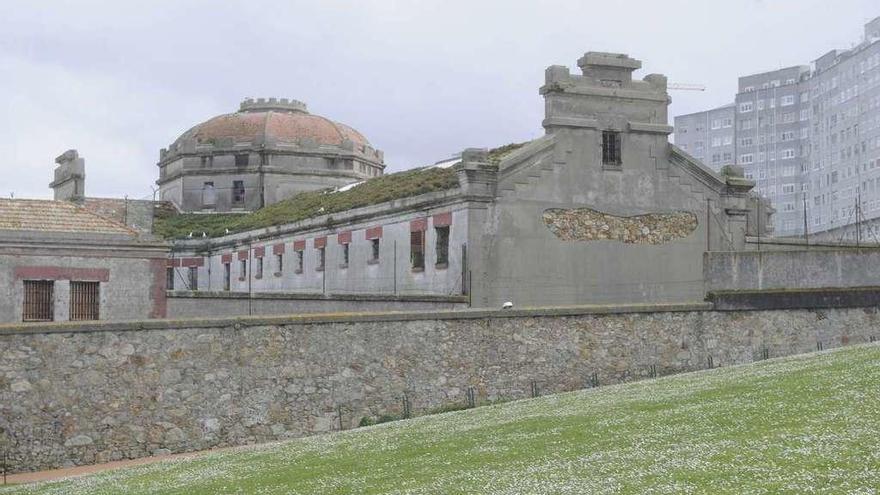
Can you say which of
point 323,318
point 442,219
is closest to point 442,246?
point 442,219

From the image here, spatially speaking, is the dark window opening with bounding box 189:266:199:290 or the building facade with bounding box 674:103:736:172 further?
the building facade with bounding box 674:103:736:172

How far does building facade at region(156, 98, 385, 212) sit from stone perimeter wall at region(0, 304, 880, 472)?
4391 centimetres

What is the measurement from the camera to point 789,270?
36812 mm

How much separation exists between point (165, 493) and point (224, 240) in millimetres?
42118

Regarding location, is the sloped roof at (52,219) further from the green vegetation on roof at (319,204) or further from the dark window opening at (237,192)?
the dark window opening at (237,192)

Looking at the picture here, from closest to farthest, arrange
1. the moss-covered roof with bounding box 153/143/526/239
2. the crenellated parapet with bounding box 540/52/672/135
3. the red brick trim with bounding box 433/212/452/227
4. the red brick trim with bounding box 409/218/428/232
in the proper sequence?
the red brick trim with bounding box 433/212/452/227 → the crenellated parapet with bounding box 540/52/672/135 → the red brick trim with bounding box 409/218/428/232 → the moss-covered roof with bounding box 153/143/526/239

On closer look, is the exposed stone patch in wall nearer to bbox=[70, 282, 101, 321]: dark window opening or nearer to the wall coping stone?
the wall coping stone

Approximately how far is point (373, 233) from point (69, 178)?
19676 millimetres

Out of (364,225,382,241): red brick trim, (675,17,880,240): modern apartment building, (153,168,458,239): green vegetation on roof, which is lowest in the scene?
(364,225,382,241): red brick trim

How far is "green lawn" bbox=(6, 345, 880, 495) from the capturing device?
1636 centimetres

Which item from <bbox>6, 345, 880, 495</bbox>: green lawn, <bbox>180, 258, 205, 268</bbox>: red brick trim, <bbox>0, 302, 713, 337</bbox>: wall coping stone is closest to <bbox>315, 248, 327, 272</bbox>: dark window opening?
<bbox>180, 258, 205, 268</bbox>: red brick trim

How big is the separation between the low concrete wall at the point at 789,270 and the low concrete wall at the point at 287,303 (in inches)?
319

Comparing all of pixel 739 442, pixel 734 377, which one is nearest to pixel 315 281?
pixel 734 377

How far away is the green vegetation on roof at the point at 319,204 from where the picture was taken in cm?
4597
